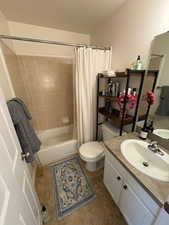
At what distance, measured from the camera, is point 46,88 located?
7.11 feet

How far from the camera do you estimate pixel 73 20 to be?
1649 mm

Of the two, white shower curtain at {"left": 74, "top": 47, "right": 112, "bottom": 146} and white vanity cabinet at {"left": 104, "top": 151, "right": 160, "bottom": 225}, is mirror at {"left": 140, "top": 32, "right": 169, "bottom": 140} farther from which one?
white shower curtain at {"left": 74, "top": 47, "right": 112, "bottom": 146}

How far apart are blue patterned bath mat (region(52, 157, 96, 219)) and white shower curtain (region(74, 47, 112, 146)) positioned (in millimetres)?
495

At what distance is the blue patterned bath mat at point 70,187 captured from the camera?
124cm

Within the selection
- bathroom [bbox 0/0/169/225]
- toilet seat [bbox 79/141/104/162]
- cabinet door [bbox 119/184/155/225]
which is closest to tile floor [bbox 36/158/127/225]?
bathroom [bbox 0/0/169/225]

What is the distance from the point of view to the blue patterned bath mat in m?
1.24

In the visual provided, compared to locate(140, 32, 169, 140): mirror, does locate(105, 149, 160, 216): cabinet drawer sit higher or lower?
lower

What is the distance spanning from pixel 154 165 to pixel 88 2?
2.04m

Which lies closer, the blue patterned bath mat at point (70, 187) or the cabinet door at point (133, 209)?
the cabinet door at point (133, 209)

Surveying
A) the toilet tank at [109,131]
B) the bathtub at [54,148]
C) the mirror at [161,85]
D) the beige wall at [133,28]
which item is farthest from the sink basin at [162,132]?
the bathtub at [54,148]

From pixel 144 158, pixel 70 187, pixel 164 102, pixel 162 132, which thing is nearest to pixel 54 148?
pixel 70 187

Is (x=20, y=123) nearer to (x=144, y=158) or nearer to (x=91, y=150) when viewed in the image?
(x=91, y=150)

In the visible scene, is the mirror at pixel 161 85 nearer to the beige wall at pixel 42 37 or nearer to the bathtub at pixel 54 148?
the bathtub at pixel 54 148

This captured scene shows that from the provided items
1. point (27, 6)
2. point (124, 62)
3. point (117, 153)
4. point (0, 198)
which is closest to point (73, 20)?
point (27, 6)
